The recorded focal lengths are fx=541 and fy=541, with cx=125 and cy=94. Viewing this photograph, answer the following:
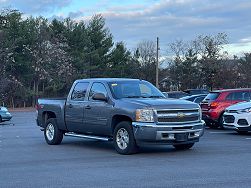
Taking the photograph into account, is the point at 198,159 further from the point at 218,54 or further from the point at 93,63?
the point at 218,54

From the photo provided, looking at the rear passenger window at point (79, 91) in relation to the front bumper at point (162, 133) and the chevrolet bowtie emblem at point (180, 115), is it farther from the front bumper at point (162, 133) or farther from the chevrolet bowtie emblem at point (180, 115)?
the chevrolet bowtie emblem at point (180, 115)

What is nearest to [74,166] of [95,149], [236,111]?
[95,149]

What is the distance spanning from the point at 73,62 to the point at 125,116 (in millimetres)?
49548

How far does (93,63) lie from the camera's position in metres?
64.2

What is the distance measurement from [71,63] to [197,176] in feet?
174

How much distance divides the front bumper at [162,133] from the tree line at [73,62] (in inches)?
1730

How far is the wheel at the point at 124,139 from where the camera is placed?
13.3 metres

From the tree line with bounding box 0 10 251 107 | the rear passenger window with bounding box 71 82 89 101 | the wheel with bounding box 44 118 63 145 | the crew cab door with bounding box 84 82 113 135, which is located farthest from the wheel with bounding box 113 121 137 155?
the tree line with bounding box 0 10 251 107

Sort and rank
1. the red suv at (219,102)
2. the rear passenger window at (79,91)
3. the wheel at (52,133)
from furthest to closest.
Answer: the red suv at (219,102), the wheel at (52,133), the rear passenger window at (79,91)

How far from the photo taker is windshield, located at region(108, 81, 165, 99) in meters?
14.2

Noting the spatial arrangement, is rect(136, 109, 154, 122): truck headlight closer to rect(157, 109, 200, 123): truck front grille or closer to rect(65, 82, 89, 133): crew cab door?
rect(157, 109, 200, 123): truck front grille

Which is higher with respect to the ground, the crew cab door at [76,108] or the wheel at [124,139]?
the crew cab door at [76,108]

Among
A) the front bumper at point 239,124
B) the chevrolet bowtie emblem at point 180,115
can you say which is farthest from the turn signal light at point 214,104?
the chevrolet bowtie emblem at point 180,115

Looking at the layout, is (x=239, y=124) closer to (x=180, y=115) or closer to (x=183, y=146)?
(x=183, y=146)
